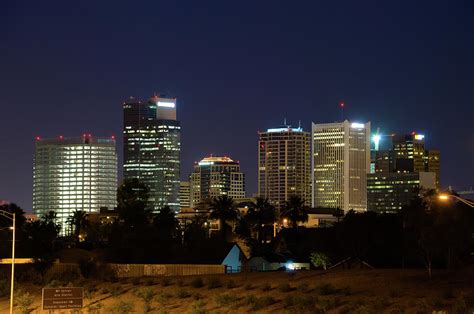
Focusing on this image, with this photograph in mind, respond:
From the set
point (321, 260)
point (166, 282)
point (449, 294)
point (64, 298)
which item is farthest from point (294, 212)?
point (64, 298)

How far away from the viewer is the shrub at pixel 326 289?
173 feet

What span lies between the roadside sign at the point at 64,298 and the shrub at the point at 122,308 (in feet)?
24.9

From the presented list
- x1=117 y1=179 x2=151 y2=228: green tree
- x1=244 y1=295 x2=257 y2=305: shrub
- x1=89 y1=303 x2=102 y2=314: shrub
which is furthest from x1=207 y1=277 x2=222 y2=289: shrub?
x1=117 y1=179 x2=151 y2=228: green tree

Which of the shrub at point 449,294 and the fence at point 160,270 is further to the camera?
the fence at point 160,270

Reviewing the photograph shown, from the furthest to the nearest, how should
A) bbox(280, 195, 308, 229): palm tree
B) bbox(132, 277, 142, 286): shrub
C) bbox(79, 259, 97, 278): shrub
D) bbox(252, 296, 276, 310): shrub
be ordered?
bbox(280, 195, 308, 229): palm tree < bbox(79, 259, 97, 278): shrub < bbox(132, 277, 142, 286): shrub < bbox(252, 296, 276, 310): shrub

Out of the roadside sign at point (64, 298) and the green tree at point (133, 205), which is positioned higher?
the green tree at point (133, 205)

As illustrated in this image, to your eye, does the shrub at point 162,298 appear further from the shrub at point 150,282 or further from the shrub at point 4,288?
the shrub at point 4,288

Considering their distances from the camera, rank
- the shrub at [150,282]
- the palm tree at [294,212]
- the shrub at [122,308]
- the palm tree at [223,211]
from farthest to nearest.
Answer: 1. the palm tree at [294,212]
2. the palm tree at [223,211]
3. the shrub at [150,282]
4. the shrub at [122,308]

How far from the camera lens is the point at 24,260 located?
302ft

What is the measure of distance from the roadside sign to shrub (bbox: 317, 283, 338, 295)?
13920 millimetres

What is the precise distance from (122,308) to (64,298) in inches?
353

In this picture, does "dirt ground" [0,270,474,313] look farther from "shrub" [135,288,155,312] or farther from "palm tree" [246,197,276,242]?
"palm tree" [246,197,276,242]

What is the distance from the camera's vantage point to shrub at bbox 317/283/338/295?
173ft

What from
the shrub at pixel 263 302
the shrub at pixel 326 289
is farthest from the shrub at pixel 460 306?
the shrub at pixel 263 302
